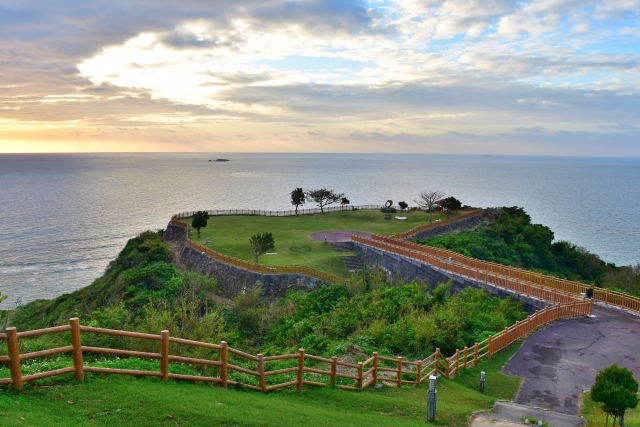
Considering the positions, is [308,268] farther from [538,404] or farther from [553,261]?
[553,261]

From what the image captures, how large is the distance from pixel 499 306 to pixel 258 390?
1477cm

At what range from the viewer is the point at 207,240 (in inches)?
1663

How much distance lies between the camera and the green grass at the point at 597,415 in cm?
1089

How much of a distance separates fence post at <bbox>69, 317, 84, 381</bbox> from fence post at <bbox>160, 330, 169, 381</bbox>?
138 cm

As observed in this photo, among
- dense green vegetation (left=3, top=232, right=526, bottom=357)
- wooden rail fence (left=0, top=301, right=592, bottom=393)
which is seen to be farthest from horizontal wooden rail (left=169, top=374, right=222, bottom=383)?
dense green vegetation (left=3, top=232, right=526, bottom=357)

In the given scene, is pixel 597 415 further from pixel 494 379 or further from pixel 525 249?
pixel 525 249

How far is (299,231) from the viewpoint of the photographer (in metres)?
48.7

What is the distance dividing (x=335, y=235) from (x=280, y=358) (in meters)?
36.2

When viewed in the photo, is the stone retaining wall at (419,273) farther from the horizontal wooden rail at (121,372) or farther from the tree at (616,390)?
the horizontal wooden rail at (121,372)

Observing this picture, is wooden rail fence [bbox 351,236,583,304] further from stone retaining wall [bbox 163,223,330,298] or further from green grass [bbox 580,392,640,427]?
green grass [bbox 580,392,640,427]

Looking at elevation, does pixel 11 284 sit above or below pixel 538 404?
below

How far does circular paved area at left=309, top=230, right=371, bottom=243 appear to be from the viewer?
44281 mm

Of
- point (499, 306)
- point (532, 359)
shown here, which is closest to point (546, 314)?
point (499, 306)

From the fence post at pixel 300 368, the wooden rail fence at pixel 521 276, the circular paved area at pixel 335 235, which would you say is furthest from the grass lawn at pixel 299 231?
the fence post at pixel 300 368
